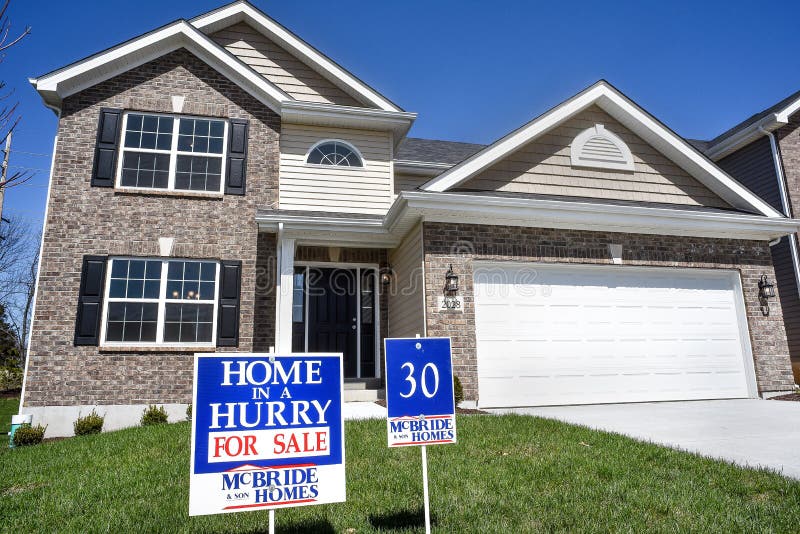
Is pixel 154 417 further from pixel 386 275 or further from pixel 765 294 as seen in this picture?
pixel 765 294

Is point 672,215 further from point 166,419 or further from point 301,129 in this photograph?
point 166,419

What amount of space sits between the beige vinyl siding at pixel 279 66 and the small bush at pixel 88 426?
7.53 meters

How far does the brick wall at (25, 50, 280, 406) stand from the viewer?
893 centimetres

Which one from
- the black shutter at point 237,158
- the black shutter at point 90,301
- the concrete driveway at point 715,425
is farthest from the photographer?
the black shutter at point 237,158

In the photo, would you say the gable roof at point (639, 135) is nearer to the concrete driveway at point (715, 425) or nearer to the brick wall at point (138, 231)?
the concrete driveway at point (715, 425)

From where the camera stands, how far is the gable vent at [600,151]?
33.6 ft

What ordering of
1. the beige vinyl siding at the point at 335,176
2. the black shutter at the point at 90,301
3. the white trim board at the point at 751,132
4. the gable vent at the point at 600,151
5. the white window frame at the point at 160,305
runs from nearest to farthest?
the black shutter at the point at 90,301, the white window frame at the point at 160,305, the gable vent at the point at 600,151, the beige vinyl siding at the point at 335,176, the white trim board at the point at 751,132

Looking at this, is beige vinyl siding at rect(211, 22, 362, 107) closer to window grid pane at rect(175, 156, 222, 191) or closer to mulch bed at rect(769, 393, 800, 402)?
window grid pane at rect(175, 156, 222, 191)

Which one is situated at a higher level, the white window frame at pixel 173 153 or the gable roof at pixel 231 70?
the gable roof at pixel 231 70

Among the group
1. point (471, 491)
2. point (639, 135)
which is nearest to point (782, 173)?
point (639, 135)

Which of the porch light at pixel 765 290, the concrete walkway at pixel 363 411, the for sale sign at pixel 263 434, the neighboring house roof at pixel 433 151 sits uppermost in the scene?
the neighboring house roof at pixel 433 151

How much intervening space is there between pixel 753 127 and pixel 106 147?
15844 millimetres

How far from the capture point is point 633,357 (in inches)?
371

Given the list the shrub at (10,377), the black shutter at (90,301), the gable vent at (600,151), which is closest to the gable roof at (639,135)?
the gable vent at (600,151)
